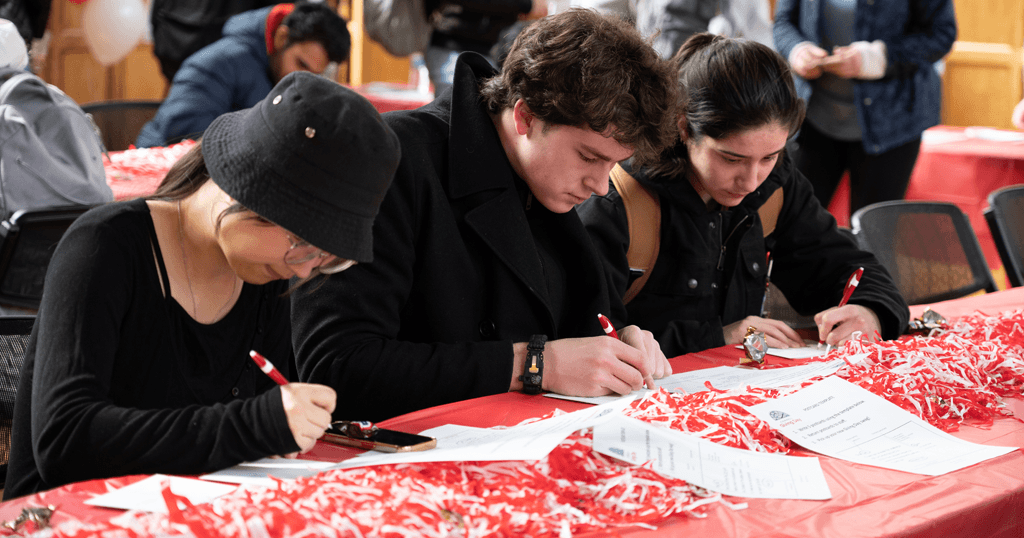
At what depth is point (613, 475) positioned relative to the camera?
3.38ft

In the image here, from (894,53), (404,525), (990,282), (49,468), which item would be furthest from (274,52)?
(404,525)

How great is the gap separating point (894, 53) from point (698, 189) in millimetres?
1924

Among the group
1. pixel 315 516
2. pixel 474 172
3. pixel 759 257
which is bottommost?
pixel 759 257

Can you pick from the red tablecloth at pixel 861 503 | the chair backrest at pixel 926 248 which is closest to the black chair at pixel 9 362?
the red tablecloth at pixel 861 503

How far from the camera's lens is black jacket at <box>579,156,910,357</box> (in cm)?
189

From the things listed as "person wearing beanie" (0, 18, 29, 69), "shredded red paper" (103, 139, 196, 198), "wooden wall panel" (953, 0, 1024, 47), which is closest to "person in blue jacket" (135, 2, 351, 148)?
"shredded red paper" (103, 139, 196, 198)

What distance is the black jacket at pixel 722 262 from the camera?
6.20ft

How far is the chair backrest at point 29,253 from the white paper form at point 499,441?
136cm

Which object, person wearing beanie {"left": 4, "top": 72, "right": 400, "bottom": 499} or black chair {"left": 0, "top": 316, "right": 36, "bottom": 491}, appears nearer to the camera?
person wearing beanie {"left": 4, "top": 72, "right": 400, "bottom": 499}

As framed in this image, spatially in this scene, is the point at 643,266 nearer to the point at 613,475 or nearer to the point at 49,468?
the point at 613,475

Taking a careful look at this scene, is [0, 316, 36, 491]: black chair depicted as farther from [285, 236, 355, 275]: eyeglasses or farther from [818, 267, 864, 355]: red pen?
[818, 267, 864, 355]: red pen

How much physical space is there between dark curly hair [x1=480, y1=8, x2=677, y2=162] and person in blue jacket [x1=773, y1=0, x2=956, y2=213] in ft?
7.08

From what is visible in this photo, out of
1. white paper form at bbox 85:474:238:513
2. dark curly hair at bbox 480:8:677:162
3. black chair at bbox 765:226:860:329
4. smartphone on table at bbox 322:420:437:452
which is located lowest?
black chair at bbox 765:226:860:329

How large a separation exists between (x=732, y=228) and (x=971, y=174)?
3.53m
